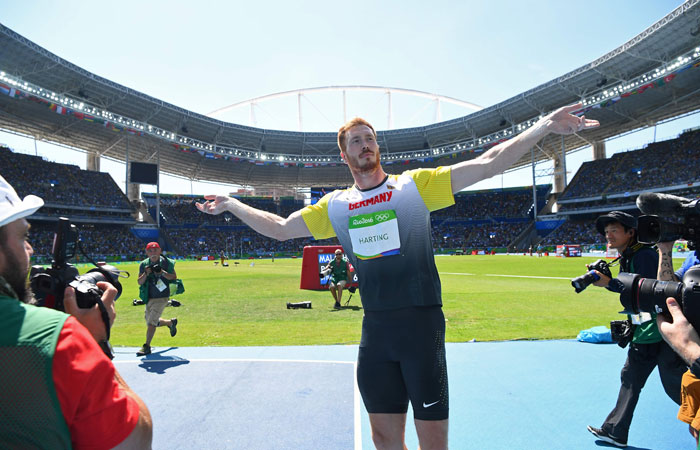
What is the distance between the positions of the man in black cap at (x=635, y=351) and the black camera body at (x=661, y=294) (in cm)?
100

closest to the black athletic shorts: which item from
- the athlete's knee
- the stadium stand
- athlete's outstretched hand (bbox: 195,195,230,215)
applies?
the athlete's knee

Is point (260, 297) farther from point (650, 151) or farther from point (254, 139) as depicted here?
point (650, 151)

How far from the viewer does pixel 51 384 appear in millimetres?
1036

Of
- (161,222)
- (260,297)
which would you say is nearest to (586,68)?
(260,297)

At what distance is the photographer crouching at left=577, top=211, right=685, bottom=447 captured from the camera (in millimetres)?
3225

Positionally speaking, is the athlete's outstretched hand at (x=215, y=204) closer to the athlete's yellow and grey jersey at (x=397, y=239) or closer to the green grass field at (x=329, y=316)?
the athlete's yellow and grey jersey at (x=397, y=239)

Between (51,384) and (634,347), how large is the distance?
424 centimetres

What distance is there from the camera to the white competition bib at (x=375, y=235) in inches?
93.8

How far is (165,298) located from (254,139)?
5544 centimetres

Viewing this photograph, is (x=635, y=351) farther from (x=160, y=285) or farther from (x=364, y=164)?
(x=160, y=285)

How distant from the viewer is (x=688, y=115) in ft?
150

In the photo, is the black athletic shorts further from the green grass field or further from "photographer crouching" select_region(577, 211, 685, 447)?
the green grass field

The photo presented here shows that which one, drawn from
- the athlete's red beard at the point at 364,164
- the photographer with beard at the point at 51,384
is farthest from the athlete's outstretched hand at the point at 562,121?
the photographer with beard at the point at 51,384

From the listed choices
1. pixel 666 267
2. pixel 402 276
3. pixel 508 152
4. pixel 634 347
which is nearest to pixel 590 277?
pixel 666 267
